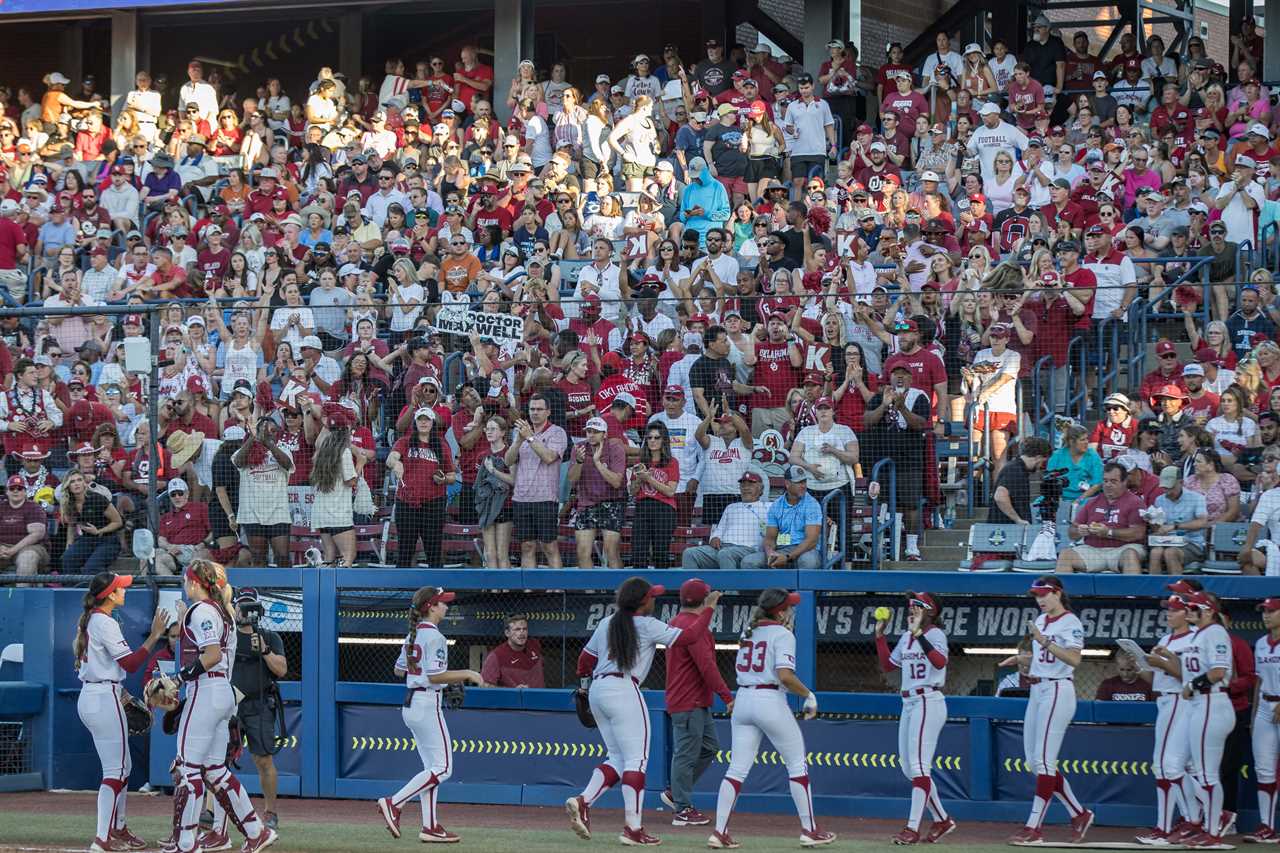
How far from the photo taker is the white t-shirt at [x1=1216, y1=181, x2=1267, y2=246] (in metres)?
16.6

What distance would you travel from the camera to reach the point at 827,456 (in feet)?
44.0

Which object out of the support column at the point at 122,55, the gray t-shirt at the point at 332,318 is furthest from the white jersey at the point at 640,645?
the support column at the point at 122,55

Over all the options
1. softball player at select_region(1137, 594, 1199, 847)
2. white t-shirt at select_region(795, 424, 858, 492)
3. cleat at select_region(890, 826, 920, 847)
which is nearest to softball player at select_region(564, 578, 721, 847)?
cleat at select_region(890, 826, 920, 847)

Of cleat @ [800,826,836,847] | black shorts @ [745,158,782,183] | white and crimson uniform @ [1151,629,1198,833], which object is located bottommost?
cleat @ [800,826,836,847]

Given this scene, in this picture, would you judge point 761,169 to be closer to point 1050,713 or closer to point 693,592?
point 693,592

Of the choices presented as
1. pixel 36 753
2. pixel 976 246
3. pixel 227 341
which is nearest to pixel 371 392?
pixel 227 341

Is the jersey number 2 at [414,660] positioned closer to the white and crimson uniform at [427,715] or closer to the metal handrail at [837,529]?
the white and crimson uniform at [427,715]

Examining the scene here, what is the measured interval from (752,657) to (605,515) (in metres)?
2.83

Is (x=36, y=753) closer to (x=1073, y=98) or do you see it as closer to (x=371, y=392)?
(x=371, y=392)

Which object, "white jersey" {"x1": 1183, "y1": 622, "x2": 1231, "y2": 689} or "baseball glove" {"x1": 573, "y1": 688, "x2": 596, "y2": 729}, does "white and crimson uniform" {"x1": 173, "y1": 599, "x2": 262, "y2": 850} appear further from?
"white jersey" {"x1": 1183, "y1": 622, "x2": 1231, "y2": 689}

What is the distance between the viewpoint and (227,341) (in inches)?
615

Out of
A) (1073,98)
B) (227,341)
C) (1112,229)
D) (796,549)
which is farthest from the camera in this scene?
(1073,98)

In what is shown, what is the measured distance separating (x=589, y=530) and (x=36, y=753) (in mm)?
5002

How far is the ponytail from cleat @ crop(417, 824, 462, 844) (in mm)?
1509
